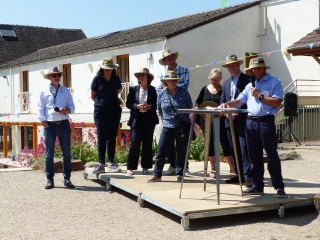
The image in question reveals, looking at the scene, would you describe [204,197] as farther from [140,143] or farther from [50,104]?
[50,104]

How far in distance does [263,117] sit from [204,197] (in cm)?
120

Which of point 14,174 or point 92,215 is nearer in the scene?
point 92,215

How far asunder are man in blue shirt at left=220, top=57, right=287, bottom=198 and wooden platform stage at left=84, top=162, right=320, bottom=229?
28 centimetres

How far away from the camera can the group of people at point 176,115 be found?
5.88m

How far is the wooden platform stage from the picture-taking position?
555 centimetres

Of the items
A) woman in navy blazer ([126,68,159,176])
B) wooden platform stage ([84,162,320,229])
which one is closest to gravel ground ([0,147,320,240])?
wooden platform stage ([84,162,320,229])

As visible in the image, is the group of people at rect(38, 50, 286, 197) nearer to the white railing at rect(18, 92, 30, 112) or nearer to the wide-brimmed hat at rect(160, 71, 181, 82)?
the wide-brimmed hat at rect(160, 71, 181, 82)

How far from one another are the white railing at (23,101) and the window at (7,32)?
7032mm

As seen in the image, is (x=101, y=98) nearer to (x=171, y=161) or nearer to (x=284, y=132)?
(x=171, y=161)

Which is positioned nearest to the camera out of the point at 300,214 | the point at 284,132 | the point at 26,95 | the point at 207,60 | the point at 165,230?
the point at 165,230

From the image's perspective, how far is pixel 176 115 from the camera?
7.08m

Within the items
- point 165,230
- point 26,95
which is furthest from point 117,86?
point 26,95

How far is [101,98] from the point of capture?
8.06 metres

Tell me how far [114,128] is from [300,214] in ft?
10.8
